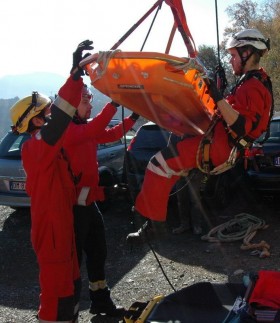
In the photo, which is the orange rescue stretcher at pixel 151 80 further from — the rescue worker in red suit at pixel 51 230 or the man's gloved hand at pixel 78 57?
the rescue worker in red suit at pixel 51 230

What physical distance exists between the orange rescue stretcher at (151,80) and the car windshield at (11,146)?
471 centimetres

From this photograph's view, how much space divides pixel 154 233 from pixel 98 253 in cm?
85

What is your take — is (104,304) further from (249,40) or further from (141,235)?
(249,40)

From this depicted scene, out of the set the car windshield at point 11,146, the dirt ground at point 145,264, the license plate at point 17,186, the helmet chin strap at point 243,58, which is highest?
the helmet chin strap at point 243,58

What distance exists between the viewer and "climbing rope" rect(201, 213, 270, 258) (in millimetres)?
5784

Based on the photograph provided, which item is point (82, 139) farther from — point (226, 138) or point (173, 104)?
point (226, 138)

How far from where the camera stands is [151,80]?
269cm

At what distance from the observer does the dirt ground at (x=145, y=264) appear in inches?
181

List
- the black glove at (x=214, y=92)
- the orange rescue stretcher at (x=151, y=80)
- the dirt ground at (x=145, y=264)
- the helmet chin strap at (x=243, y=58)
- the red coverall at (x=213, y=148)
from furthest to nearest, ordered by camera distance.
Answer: the dirt ground at (x=145, y=264), the helmet chin strap at (x=243, y=58), the red coverall at (x=213, y=148), the black glove at (x=214, y=92), the orange rescue stretcher at (x=151, y=80)

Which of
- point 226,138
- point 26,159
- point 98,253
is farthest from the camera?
point 98,253

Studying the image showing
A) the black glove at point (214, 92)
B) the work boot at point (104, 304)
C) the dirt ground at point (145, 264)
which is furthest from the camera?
the dirt ground at point (145, 264)

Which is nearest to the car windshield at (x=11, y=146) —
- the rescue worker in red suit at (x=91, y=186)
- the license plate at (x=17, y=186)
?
the license plate at (x=17, y=186)

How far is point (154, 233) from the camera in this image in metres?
3.39

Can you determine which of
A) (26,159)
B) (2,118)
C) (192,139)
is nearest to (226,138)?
(192,139)
